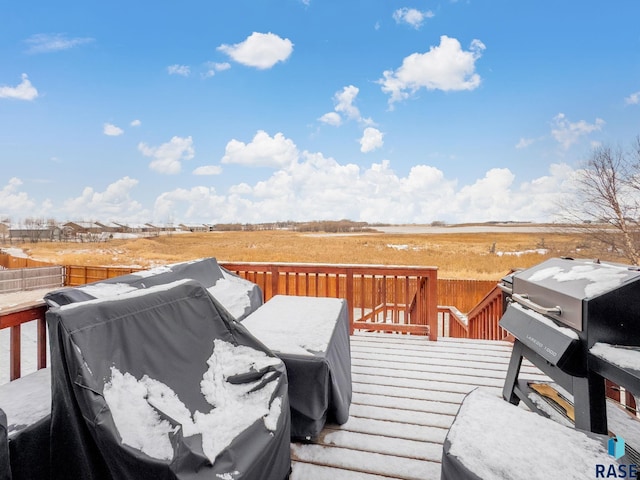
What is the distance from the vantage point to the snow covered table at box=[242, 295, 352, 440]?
194 centimetres

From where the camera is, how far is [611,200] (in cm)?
1079

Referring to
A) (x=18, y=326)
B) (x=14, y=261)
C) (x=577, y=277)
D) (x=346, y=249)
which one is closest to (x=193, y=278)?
(x=18, y=326)

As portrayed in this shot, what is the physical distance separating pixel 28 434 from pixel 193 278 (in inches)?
85.3

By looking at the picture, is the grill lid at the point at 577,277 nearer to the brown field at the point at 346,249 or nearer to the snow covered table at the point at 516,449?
the snow covered table at the point at 516,449

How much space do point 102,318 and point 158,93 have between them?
46.1 feet

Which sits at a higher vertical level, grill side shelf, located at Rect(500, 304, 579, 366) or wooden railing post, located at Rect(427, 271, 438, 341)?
grill side shelf, located at Rect(500, 304, 579, 366)

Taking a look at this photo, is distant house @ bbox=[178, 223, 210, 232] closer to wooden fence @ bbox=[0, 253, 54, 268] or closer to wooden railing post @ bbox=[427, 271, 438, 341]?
wooden fence @ bbox=[0, 253, 54, 268]

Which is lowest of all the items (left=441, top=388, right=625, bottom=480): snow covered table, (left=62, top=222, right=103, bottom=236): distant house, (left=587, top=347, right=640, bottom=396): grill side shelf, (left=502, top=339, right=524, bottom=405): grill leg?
(left=502, top=339, right=524, bottom=405): grill leg

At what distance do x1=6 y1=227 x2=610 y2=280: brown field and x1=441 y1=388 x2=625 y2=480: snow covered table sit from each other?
11.0m

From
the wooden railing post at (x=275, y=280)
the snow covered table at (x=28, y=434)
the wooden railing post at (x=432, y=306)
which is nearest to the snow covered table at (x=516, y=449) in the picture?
→ the snow covered table at (x=28, y=434)

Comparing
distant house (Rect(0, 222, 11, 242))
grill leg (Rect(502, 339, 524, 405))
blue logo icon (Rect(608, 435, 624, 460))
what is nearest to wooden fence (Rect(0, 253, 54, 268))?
distant house (Rect(0, 222, 11, 242))

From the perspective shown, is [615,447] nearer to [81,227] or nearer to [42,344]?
[42,344]

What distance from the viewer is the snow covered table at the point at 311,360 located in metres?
1.94

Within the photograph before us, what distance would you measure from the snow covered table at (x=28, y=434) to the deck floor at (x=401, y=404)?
118 cm
